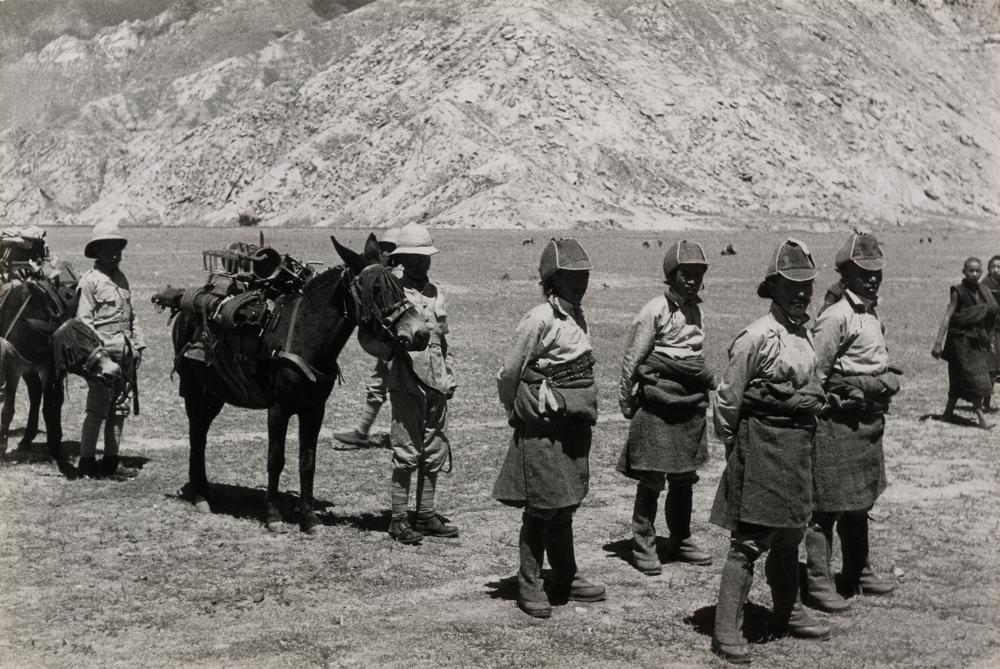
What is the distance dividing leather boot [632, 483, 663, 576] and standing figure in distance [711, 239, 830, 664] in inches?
60.6

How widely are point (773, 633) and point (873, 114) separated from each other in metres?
94.9

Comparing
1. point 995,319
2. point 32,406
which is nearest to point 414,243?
point 32,406

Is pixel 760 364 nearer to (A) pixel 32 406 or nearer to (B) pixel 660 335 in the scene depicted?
(B) pixel 660 335

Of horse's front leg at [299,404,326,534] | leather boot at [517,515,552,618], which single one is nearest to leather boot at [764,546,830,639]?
leather boot at [517,515,552,618]

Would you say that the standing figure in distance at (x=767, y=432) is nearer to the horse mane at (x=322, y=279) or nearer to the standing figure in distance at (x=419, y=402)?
the standing figure in distance at (x=419, y=402)

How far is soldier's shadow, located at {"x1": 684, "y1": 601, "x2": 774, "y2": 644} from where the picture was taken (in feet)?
21.9

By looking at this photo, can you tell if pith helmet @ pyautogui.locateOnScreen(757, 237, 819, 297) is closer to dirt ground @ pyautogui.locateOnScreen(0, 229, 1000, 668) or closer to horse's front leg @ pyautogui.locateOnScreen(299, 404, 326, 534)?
dirt ground @ pyautogui.locateOnScreen(0, 229, 1000, 668)

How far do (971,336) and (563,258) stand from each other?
8.79m

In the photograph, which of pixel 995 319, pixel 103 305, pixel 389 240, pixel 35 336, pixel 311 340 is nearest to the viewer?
pixel 311 340

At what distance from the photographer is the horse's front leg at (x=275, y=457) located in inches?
346

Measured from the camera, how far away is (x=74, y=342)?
32.6 ft

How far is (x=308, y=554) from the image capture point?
8.22m

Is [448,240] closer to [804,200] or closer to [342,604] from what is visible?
[804,200]

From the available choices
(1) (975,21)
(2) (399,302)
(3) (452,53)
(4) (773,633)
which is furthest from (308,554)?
(1) (975,21)
